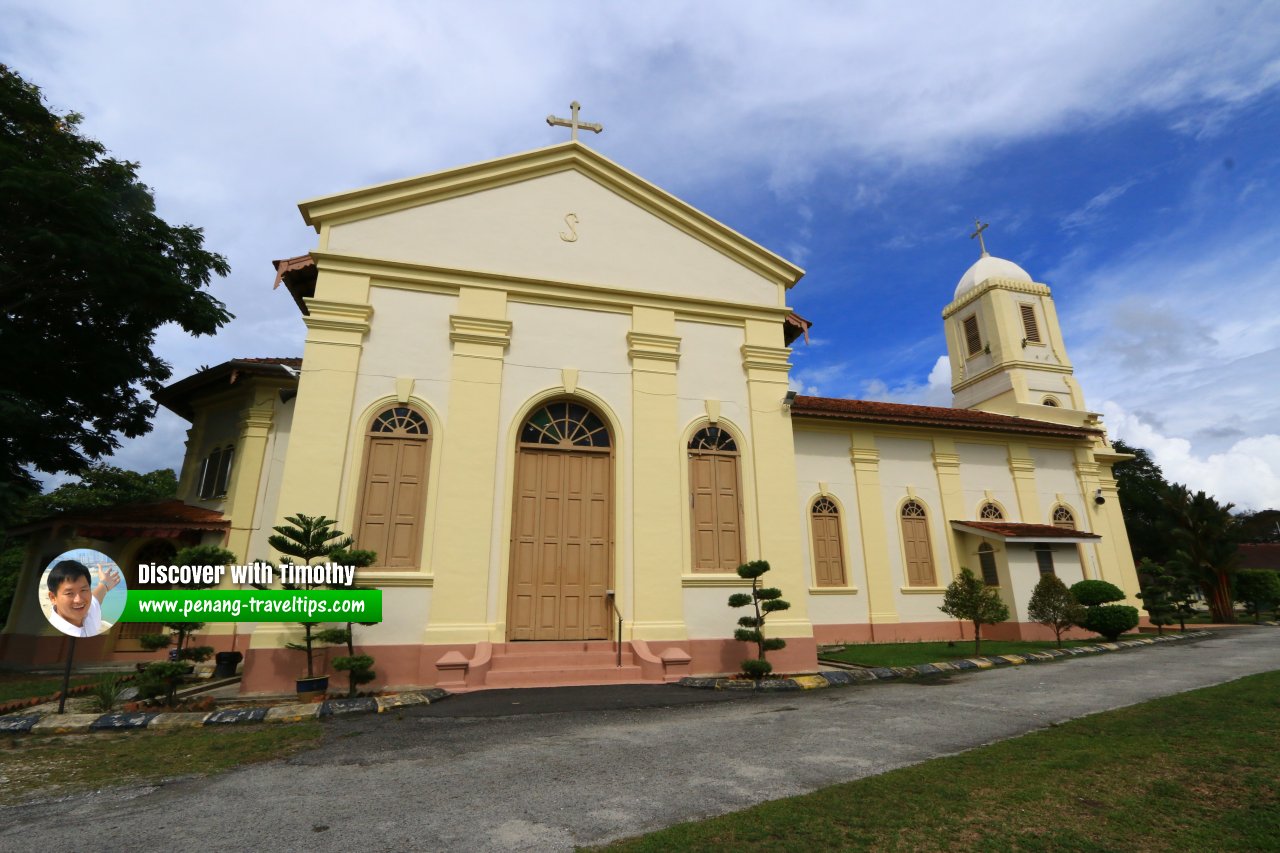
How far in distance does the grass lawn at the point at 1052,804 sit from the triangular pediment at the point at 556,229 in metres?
9.79

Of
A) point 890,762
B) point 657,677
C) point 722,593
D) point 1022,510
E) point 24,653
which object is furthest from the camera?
point 1022,510

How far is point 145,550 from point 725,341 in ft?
45.8

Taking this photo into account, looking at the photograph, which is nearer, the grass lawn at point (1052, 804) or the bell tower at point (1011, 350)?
the grass lawn at point (1052, 804)

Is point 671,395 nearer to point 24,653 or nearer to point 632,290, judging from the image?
point 632,290

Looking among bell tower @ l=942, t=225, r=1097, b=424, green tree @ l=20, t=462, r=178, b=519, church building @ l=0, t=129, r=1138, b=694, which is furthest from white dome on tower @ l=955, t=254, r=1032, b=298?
green tree @ l=20, t=462, r=178, b=519

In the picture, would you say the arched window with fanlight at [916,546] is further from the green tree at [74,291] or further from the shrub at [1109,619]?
the green tree at [74,291]

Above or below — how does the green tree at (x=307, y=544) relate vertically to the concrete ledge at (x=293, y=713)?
above

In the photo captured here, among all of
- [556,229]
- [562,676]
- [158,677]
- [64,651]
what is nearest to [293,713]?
[158,677]

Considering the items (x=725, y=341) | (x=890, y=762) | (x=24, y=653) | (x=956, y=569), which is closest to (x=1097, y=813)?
(x=890, y=762)

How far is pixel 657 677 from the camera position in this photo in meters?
10.2

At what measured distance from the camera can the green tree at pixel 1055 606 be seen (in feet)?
47.1

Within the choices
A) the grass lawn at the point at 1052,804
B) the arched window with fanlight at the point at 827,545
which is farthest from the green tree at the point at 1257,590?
the grass lawn at the point at 1052,804

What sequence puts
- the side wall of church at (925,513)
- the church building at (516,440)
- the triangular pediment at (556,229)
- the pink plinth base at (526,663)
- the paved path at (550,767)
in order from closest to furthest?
the paved path at (550,767) < the pink plinth base at (526,663) < the church building at (516,440) < the triangular pediment at (556,229) < the side wall of church at (925,513)

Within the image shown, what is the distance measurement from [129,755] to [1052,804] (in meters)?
7.81
